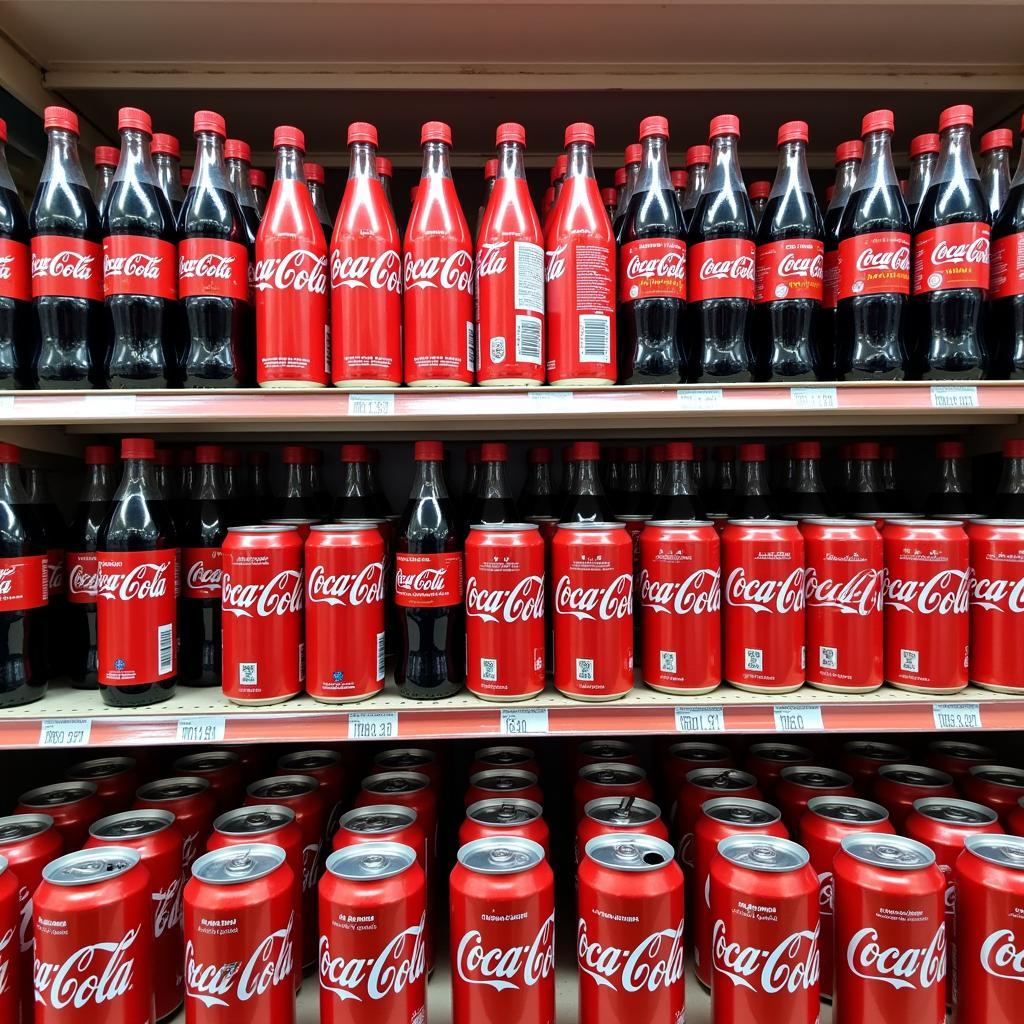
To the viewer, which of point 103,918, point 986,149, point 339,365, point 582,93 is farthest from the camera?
point 582,93

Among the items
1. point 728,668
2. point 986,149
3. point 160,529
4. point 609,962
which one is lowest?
point 609,962

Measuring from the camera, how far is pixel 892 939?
1027 mm

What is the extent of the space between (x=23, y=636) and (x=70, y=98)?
1286mm

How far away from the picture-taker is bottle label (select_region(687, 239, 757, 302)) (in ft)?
4.16

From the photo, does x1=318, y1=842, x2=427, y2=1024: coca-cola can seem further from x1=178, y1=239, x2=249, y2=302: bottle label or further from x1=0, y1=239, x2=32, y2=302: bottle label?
x1=0, y1=239, x2=32, y2=302: bottle label

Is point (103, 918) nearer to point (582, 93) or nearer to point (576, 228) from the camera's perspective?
point (576, 228)

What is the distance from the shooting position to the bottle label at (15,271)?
49.4 inches

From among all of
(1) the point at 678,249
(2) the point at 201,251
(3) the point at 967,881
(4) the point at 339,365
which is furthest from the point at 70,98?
(3) the point at 967,881

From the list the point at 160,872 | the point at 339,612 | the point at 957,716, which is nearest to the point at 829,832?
the point at 957,716

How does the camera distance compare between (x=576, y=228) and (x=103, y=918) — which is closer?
(x=103, y=918)

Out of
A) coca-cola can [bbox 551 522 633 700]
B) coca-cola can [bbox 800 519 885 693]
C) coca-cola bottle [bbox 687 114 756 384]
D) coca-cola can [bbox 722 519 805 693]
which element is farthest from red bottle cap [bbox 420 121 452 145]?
coca-cola can [bbox 800 519 885 693]

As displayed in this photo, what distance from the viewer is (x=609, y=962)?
1033 mm

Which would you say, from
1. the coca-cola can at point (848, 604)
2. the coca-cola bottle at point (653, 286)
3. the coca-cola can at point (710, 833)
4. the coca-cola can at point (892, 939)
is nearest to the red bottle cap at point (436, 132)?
the coca-cola bottle at point (653, 286)

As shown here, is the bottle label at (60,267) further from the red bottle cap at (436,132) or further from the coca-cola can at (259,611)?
the red bottle cap at (436,132)
